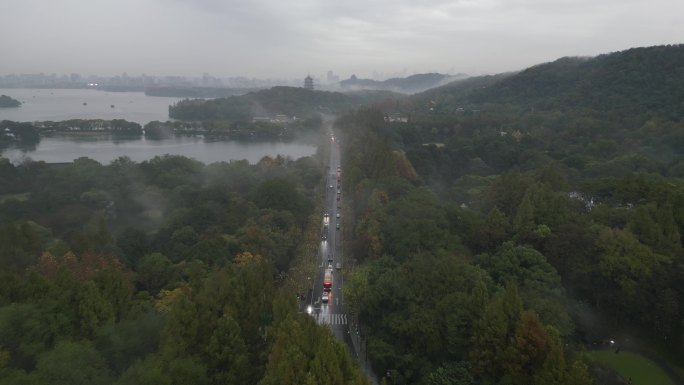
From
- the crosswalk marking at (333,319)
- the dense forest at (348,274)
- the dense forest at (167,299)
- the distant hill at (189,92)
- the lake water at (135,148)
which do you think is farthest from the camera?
the distant hill at (189,92)

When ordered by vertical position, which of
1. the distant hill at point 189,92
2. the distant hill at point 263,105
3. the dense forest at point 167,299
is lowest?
the dense forest at point 167,299

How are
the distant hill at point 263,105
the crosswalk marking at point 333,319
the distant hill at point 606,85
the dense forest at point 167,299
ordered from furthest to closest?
the distant hill at point 263,105 → the distant hill at point 606,85 → the crosswalk marking at point 333,319 → the dense forest at point 167,299

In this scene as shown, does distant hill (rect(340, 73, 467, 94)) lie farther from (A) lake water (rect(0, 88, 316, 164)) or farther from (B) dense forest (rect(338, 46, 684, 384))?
(B) dense forest (rect(338, 46, 684, 384))

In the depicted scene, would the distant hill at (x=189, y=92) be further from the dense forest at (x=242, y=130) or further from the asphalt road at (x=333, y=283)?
the asphalt road at (x=333, y=283)

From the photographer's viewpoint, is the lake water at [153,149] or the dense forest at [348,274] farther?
the lake water at [153,149]

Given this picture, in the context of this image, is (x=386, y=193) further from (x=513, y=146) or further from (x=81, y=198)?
(x=513, y=146)

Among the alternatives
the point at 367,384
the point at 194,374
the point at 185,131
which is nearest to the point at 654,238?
the point at 367,384

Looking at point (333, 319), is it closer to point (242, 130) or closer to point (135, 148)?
point (135, 148)

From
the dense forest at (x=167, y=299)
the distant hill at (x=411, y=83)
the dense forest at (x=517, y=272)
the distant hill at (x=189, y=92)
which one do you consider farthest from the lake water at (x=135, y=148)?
the distant hill at (x=411, y=83)
